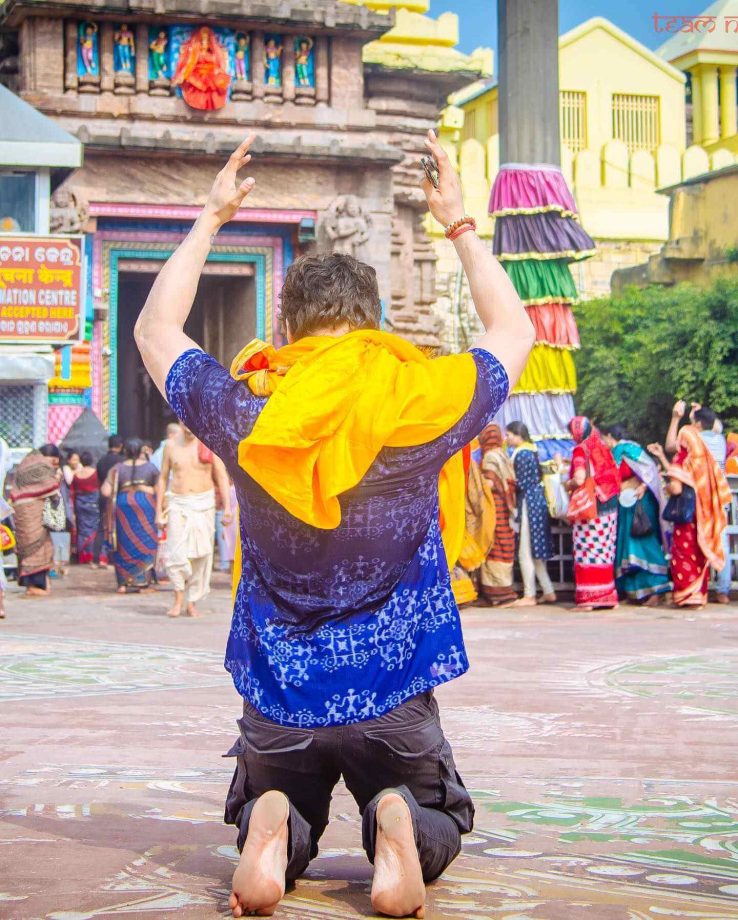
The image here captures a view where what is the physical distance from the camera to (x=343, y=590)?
3.57 metres

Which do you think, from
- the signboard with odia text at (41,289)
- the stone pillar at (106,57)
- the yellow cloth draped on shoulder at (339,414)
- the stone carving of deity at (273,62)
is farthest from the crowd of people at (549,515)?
the stone carving of deity at (273,62)

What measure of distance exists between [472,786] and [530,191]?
9.58 m

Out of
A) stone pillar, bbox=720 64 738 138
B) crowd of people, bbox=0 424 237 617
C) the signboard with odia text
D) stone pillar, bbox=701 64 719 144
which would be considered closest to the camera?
crowd of people, bbox=0 424 237 617

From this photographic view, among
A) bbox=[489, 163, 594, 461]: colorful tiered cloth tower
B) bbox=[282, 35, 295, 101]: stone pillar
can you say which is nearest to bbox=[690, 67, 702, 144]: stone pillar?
bbox=[282, 35, 295, 101]: stone pillar

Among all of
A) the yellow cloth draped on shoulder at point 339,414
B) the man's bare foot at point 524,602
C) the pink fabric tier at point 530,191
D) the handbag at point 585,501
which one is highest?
the pink fabric tier at point 530,191

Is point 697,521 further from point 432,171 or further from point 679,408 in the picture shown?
point 432,171

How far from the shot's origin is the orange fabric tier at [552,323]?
45.6 feet

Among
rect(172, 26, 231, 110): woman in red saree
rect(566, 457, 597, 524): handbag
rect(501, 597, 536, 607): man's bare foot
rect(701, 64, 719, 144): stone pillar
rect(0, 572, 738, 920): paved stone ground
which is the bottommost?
rect(501, 597, 536, 607): man's bare foot

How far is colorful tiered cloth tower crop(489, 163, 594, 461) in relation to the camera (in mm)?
13875

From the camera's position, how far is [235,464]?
3.60 m

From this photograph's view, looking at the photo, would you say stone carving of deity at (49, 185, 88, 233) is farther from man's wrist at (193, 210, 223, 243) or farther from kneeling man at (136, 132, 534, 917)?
kneeling man at (136, 132, 534, 917)

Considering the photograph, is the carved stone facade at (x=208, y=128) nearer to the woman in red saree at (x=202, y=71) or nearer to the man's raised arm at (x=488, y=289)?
the woman in red saree at (x=202, y=71)

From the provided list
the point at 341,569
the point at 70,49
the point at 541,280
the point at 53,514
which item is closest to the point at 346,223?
the point at 70,49

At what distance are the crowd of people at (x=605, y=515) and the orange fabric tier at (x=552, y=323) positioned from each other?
1035mm
